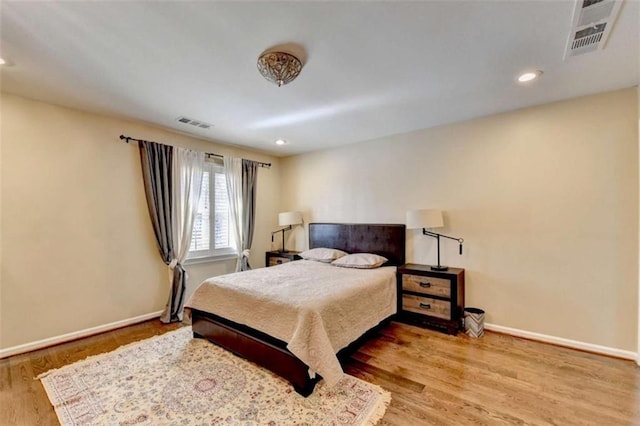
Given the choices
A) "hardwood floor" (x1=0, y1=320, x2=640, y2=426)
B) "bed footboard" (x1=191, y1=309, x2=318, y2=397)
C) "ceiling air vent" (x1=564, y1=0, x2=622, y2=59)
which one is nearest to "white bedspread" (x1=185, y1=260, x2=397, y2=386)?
"bed footboard" (x1=191, y1=309, x2=318, y2=397)

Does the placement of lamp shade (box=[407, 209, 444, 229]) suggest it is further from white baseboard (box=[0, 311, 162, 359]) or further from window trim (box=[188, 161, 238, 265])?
white baseboard (box=[0, 311, 162, 359])

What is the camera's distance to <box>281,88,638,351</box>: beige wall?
2619 mm

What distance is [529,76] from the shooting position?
238cm

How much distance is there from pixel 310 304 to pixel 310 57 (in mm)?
1940

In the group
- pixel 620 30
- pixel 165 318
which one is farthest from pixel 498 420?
pixel 165 318

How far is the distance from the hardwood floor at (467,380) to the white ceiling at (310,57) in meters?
2.57

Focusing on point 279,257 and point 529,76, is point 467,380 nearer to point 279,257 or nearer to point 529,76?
point 529,76

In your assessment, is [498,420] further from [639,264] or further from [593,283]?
[639,264]

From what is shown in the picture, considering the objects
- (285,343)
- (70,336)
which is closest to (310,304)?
(285,343)

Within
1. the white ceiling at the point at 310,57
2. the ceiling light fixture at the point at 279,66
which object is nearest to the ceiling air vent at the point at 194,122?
the white ceiling at the point at 310,57

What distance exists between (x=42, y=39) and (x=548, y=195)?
459 cm

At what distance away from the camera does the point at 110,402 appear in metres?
1.98

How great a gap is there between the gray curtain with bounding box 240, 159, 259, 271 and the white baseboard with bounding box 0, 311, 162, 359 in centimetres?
A: 155

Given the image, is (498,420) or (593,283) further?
(593,283)
